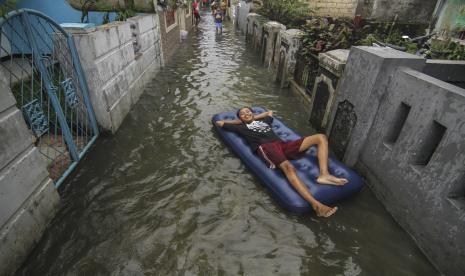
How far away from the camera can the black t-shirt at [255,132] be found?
14.8 ft

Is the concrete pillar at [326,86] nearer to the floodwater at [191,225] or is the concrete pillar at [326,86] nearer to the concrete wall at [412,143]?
the concrete wall at [412,143]

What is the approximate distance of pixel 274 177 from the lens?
3.90 metres

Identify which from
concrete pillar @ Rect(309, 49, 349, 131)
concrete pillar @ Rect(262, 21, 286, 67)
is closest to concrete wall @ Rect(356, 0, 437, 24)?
concrete pillar @ Rect(262, 21, 286, 67)

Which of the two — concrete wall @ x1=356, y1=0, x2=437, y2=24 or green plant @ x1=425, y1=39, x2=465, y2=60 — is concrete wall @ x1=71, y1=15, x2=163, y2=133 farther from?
concrete wall @ x1=356, y1=0, x2=437, y2=24

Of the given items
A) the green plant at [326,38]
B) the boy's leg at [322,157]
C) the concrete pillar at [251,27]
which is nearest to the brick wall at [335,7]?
the concrete pillar at [251,27]

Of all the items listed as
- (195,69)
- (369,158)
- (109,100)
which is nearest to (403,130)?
(369,158)

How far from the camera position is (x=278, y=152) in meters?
4.09

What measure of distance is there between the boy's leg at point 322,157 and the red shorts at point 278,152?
0.10 metres

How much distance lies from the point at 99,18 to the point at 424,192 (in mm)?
9027

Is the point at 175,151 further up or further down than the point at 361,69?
further down

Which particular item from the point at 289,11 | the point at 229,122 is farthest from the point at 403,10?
the point at 229,122

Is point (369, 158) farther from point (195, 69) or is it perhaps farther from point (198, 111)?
point (195, 69)

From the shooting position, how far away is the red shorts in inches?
159

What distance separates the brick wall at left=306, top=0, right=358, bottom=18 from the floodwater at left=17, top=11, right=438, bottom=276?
12209mm
